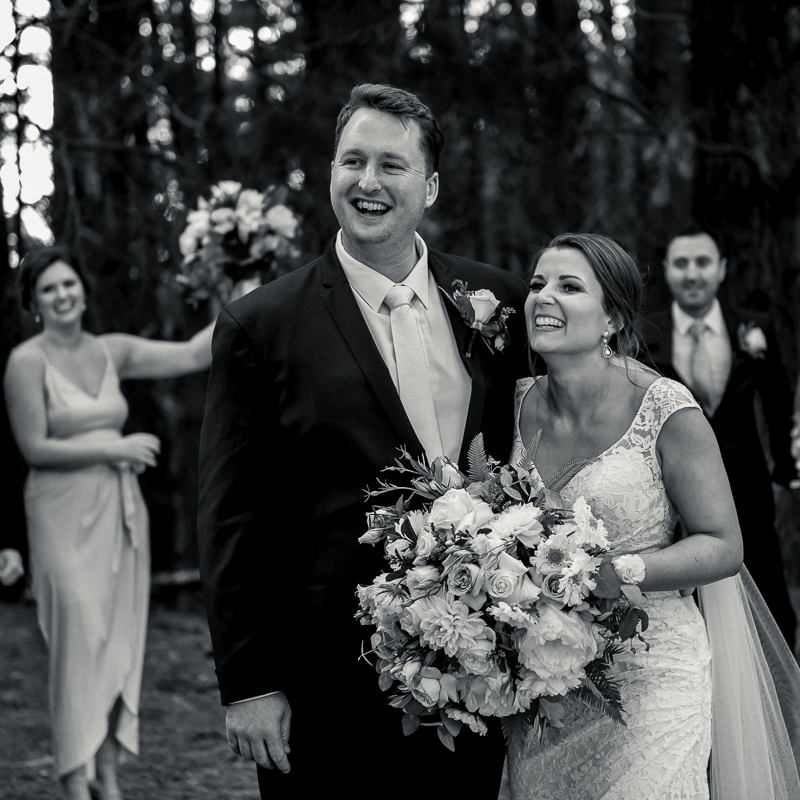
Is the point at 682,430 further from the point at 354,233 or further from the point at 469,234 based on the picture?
the point at 469,234

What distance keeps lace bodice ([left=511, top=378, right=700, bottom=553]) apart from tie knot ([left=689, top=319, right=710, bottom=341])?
8.32ft

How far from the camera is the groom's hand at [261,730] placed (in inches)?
112

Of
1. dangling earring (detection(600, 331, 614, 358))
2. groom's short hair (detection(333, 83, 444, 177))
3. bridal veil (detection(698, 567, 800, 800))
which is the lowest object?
bridal veil (detection(698, 567, 800, 800))

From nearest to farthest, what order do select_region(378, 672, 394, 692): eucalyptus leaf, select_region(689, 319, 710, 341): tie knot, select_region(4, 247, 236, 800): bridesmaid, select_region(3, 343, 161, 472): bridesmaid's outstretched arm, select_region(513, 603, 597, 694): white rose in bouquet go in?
select_region(513, 603, 597, 694): white rose in bouquet
select_region(378, 672, 394, 692): eucalyptus leaf
select_region(4, 247, 236, 800): bridesmaid
select_region(3, 343, 161, 472): bridesmaid's outstretched arm
select_region(689, 319, 710, 341): tie knot

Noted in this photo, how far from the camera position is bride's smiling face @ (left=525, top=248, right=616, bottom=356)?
3049 mm

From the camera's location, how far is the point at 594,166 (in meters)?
9.05

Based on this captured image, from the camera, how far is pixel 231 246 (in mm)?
4961

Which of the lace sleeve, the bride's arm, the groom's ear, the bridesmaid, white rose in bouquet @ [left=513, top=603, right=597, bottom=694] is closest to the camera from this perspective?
white rose in bouquet @ [left=513, top=603, right=597, bottom=694]

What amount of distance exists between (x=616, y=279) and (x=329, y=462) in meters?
0.94

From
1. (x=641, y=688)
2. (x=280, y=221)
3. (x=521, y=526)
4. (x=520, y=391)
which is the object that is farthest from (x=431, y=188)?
(x=280, y=221)

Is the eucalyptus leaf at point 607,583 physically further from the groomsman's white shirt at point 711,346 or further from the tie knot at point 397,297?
the groomsman's white shirt at point 711,346

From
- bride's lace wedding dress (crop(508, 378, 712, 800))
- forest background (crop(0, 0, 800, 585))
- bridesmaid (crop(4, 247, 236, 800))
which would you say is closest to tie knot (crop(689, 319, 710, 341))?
forest background (crop(0, 0, 800, 585))

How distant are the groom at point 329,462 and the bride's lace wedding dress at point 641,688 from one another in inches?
7.9

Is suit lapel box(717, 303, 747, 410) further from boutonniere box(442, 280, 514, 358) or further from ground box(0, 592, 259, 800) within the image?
ground box(0, 592, 259, 800)
